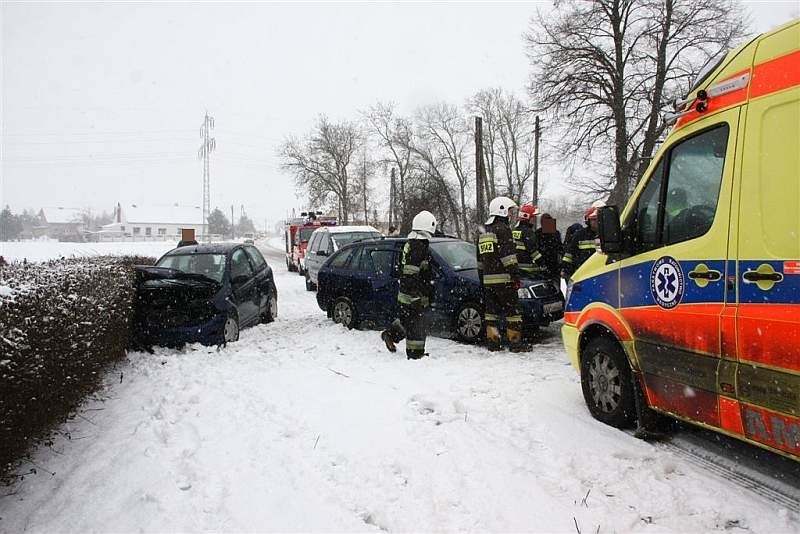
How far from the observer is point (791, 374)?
104 inches

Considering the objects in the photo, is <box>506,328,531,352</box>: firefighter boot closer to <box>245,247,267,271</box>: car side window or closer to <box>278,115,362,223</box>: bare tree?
<box>245,247,267,271</box>: car side window

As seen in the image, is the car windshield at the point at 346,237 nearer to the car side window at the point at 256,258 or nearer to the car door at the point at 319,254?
the car door at the point at 319,254

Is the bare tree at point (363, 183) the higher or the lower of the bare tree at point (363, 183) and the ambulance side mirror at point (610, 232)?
the higher

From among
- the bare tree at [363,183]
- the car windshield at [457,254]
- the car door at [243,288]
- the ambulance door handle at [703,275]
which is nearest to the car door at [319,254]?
the car door at [243,288]

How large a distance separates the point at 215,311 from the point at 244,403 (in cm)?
279

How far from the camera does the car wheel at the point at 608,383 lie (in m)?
4.03

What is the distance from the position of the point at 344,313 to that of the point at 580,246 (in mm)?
4142

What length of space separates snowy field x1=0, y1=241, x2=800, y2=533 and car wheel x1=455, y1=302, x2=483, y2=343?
1.40 m

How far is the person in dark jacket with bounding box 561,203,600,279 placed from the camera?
8.11 metres

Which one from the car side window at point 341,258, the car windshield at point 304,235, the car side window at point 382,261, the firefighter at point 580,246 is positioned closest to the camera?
the firefighter at point 580,246

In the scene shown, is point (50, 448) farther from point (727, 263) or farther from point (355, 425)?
point (727, 263)

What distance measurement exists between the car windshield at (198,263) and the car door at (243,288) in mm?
213

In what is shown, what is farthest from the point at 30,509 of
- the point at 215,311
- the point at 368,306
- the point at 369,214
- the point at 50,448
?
the point at 369,214

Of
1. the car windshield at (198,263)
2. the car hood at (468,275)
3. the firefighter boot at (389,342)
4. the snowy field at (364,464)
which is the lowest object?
the snowy field at (364,464)
